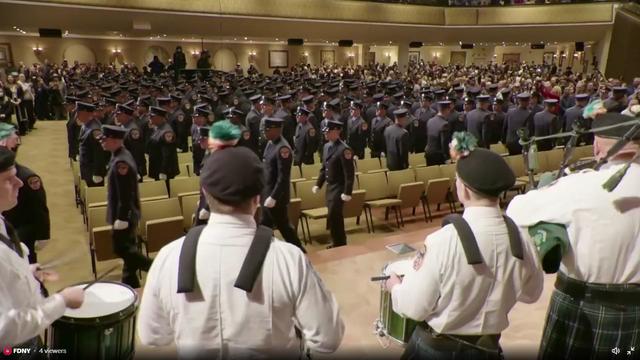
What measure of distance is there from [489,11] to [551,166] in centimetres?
2126

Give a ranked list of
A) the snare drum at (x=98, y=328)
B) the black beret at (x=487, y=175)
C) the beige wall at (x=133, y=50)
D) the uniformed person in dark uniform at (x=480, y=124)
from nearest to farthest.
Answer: the black beret at (x=487, y=175)
the snare drum at (x=98, y=328)
the uniformed person in dark uniform at (x=480, y=124)
the beige wall at (x=133, y=50)

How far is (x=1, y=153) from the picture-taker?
8.59ft

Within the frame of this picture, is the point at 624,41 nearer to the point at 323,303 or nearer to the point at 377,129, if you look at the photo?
the point at 377,129

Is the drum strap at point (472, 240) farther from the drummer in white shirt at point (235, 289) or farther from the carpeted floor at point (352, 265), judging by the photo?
the carpeted floor at point (352, 265)

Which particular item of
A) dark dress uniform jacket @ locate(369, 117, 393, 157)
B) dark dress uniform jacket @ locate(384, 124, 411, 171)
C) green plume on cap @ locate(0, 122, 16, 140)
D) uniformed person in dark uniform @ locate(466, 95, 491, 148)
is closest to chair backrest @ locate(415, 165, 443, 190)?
dark dress uniform jacket @ locate(384, 124, 411, 171)

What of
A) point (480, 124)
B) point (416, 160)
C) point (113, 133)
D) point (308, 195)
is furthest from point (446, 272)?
point (480, 124)

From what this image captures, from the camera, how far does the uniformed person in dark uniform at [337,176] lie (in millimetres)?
7000

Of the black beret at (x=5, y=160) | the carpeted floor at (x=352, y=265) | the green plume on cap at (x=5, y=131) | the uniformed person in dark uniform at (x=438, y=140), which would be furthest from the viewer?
the uniformed person in dark uniform at (x=438, y=140)

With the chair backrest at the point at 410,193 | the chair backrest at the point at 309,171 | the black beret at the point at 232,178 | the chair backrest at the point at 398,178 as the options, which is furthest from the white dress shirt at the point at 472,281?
the chair backrest at the point at 309,171

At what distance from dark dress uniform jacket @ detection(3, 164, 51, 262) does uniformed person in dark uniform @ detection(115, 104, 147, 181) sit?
157 inches

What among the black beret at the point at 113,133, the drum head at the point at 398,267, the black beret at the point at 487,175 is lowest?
the drum head at the point at 398,267

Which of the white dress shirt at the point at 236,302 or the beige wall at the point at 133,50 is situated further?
the beige wall at the point at 133,50

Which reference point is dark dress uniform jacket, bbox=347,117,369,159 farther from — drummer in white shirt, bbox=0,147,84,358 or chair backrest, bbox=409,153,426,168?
drummer in white shirt, bbox=0,147,84,358

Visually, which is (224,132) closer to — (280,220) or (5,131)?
(5,131)
